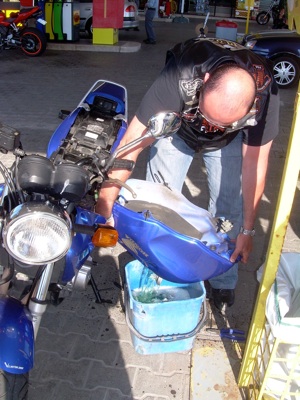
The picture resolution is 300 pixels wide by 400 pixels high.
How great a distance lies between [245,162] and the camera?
2.19 metres

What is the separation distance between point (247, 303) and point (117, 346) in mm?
893

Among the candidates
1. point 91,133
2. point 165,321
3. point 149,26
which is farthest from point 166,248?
point 149,26

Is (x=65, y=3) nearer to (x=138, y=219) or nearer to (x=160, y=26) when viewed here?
(x=160, y=26)

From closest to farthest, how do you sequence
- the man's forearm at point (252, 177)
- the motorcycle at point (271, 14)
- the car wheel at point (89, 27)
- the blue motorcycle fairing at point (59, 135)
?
Answer: 1. the man's forearm at point (252, 177)
2. the blue motorcycle fairing at point (59, 135)
3. the car wheel at point (89, 27)
4. the motorcycle at point (271, 14)

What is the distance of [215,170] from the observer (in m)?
2.46

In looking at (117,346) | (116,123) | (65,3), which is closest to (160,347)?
(117,346)

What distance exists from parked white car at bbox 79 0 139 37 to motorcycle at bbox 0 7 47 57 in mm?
2018

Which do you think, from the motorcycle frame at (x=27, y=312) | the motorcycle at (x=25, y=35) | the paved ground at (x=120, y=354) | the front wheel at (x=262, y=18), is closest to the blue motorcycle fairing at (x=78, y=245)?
the motorcycle frame at (x=27, y=312)

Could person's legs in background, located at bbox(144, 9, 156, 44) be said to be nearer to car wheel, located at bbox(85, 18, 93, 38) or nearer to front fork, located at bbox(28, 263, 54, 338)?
car wheel, located at bbox(85, 18, 93, 38)

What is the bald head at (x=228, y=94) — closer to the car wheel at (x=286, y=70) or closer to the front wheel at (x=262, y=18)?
the car wheel at (x=286, y=70)

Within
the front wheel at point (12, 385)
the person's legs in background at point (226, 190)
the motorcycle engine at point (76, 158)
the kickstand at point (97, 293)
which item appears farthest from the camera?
the kickstand at point (97, 293)

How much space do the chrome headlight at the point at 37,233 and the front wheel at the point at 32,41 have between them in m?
8.67

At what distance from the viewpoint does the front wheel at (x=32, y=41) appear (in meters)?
9.13

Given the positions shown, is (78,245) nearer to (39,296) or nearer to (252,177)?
(39,296)
